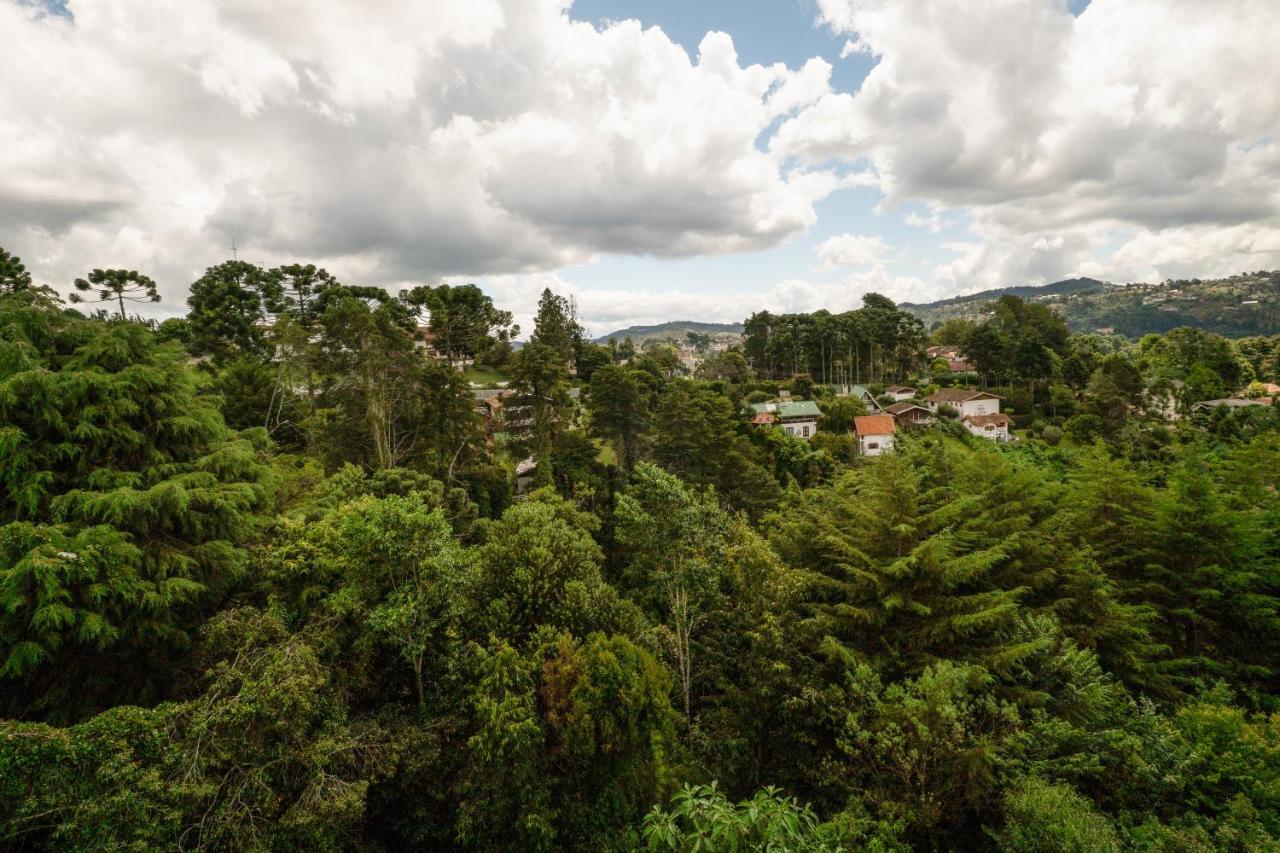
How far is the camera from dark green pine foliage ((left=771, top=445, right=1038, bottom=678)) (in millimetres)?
10211

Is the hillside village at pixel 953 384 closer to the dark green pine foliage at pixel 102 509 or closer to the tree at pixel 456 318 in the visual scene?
the tree at pixel 456 318

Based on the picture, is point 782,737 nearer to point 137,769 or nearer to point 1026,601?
point 1026,601

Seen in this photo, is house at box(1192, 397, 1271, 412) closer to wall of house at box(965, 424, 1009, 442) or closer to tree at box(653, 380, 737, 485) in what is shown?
wall of house at box(965, 424, 1009, 442)

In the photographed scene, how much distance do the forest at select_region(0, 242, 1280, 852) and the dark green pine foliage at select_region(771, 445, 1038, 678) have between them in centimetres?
9

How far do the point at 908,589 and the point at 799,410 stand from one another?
46.2m

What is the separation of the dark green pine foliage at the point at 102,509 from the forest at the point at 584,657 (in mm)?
56

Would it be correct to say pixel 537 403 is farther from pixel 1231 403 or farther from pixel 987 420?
pixel 1231 403

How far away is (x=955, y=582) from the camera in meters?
10.5

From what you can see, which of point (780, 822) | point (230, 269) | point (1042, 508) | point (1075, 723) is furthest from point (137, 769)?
point (230, 269)

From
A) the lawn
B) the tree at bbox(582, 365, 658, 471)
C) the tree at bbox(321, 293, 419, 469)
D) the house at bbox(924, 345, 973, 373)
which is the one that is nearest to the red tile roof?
the house at bbox(924, 345, 973, 373)

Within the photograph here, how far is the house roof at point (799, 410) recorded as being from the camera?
2137 inches

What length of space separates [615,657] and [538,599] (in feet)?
7.57

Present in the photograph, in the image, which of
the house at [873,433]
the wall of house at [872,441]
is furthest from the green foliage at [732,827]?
the wall of house at [872,441]

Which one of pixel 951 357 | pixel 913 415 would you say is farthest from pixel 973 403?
pixel 951 357
